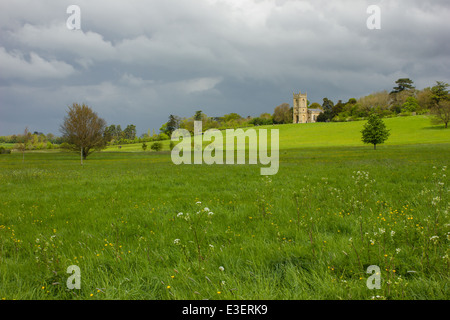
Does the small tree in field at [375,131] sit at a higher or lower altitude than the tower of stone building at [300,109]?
lower

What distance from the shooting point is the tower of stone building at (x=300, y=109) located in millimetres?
173250

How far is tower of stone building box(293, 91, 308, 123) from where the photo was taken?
17325 cm

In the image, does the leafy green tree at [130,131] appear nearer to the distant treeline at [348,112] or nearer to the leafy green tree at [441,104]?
the distant treeline at [348,112]

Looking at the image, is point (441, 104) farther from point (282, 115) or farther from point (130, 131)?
point (130, 131)

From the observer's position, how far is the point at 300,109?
17762 cm

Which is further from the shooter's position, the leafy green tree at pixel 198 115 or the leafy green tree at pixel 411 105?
the leafy green tree at pixel 411 105

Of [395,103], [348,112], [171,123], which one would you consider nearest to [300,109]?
[348,112]

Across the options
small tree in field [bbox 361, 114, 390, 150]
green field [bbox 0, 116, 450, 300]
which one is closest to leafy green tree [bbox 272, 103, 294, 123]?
small tree in field [bbox 361, 114, 390, 150]

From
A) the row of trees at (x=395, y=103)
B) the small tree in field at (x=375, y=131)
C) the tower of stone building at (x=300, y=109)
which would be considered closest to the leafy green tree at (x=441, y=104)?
the row of trees at (x=395, y=103)

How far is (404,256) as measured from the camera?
4.14m

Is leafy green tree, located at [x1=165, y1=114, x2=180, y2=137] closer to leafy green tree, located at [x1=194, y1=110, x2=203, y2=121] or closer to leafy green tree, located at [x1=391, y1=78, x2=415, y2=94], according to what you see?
leafy green tree, located at [x1=194, y1=110, x2=203, y2=121]

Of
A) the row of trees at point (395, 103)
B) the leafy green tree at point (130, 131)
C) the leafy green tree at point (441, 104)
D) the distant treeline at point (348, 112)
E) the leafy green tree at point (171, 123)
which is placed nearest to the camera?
the leafy green tree at point (441, 104)
